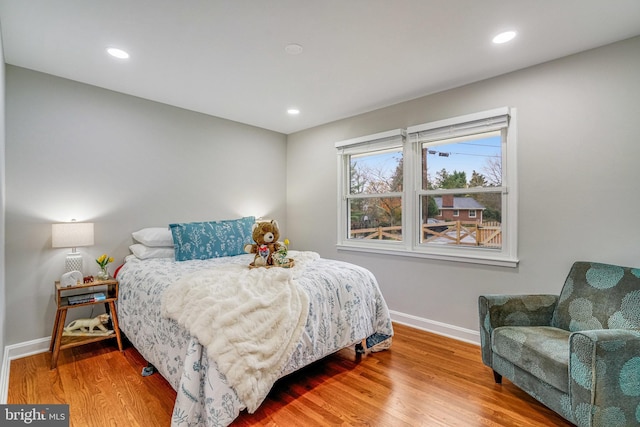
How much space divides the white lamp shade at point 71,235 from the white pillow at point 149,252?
0.43 metres

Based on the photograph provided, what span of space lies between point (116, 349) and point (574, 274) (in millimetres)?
3725

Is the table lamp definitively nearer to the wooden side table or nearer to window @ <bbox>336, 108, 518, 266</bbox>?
the wooden side table

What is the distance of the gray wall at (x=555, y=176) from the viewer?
7.13 ft

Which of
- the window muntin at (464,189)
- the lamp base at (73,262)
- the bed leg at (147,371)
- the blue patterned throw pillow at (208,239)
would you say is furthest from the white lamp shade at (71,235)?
the window muntin at (464,189)

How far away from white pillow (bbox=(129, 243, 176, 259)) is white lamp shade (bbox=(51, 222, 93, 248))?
1.42 feet

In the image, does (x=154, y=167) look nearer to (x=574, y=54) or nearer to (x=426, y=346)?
(x=426, y=346)

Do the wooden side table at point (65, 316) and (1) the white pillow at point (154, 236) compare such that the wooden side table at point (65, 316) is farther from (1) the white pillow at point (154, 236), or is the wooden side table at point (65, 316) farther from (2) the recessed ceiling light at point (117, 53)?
(2) the recessed ceiling light at point (117, 53)

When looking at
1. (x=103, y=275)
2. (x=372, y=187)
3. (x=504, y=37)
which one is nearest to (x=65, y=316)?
(x=103, y=275)

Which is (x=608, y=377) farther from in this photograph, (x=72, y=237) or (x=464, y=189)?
(x=72, y=237)

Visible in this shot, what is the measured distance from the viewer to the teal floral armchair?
4.87 ft

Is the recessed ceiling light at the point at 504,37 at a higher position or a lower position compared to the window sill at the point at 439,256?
higher

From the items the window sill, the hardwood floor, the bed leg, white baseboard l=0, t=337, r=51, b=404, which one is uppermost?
the window sill

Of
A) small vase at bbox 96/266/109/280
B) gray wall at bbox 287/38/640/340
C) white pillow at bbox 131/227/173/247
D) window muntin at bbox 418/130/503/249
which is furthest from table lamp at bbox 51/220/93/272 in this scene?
window muntin at bbox 418/130/503/249

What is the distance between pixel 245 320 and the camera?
5.72 ft
